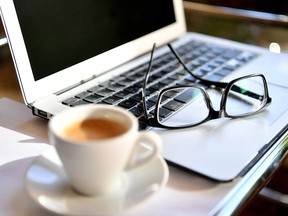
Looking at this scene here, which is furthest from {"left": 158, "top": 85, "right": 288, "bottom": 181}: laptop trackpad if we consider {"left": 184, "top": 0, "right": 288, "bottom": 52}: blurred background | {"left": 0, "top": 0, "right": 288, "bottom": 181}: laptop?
{"left": 184, "top": 0, "right": 288, "bottom": 52}: blurred background

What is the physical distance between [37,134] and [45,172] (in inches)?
4.9

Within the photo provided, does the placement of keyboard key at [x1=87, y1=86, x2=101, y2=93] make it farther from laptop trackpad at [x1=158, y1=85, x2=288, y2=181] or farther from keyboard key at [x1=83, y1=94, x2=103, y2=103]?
laptop trackpad at [x1=158, y1=85, x2=288, y2=181]

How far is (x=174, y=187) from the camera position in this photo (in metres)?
0.48

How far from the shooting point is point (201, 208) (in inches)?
17.5

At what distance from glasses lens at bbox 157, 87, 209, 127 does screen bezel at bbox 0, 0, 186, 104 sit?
14 centimetres

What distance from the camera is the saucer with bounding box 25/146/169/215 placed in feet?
1.36

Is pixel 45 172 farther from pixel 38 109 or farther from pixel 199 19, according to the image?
pixel 199 19

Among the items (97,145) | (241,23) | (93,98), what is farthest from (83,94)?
(241,23)

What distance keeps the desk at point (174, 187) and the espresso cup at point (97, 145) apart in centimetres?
5

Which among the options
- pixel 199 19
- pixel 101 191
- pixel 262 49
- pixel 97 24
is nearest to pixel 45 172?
pixel 101 191

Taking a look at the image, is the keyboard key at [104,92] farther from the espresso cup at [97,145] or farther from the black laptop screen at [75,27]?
the espresso cup at [97,145]

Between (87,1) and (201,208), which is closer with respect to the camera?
(201,208)

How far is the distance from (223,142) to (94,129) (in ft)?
0.60

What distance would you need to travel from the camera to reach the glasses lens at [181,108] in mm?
576
